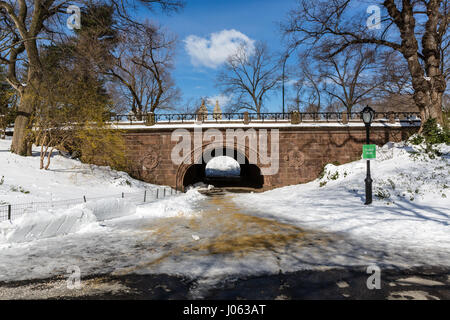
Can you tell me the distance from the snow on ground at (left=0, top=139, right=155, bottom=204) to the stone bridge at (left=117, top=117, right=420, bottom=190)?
9.38ft

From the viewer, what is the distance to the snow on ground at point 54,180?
9.88 m

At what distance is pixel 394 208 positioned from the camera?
28.1 feet

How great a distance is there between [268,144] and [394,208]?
12098mm

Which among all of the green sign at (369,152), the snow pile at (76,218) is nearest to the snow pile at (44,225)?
the snow pile at (76,218)

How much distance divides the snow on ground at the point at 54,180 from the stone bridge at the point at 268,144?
2.86 metres

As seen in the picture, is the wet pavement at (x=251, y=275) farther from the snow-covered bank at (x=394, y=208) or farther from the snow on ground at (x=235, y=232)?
the snow-covered bank at (x=394, y=208)

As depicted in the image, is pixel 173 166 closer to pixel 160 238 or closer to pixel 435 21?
pixel 160 238

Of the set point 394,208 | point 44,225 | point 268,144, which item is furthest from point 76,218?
point 268,144

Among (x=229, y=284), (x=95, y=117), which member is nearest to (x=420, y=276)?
(x=229, y=284)

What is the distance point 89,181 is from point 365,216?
13545mm

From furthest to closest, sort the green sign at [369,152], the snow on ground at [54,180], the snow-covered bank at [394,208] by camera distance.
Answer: the snow on ground at [54,180] → the green sign at [369,152] → the snow-covered bank at [394,208]

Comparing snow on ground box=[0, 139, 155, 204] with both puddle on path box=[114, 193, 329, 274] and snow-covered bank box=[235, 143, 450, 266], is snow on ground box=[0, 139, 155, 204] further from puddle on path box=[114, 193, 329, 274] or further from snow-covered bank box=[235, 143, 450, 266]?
snow-covered bank box=[235, 143, 450, 266]

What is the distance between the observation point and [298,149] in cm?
1980

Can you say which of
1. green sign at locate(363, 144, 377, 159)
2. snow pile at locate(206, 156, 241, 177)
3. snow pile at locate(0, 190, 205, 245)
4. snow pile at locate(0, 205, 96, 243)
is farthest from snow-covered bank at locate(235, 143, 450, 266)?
snow pile at locate(206, 156, 241, 177)
